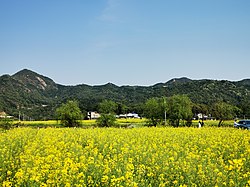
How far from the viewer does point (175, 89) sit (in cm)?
10975

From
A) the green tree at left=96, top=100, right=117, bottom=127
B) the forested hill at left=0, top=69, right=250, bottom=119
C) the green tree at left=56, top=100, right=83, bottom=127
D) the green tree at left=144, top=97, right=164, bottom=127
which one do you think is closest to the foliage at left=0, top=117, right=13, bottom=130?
the green tree at left=96, top=100, right=117, bottom=127

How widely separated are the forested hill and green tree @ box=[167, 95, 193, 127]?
34.9 m

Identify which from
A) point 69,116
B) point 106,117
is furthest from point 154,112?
point 69,116

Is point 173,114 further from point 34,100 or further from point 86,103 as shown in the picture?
point 34,100

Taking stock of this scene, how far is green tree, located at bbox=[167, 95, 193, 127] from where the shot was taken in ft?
154

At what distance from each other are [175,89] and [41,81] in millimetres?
65858

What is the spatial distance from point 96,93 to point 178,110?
279ft

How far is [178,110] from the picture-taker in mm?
47125

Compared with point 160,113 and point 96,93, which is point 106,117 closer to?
point 160,113

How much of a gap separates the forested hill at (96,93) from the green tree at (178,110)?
3487cm

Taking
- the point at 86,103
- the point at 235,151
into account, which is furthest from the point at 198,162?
the point at 86,103

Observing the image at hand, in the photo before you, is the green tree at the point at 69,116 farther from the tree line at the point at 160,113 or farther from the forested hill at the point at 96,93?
the forested hill at the point at 96,93

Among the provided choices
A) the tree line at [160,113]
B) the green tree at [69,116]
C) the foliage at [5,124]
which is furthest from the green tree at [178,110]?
the foliage at [5,124]

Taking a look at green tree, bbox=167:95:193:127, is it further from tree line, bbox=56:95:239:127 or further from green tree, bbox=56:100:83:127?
green tree, bbox=56:100:83:127
